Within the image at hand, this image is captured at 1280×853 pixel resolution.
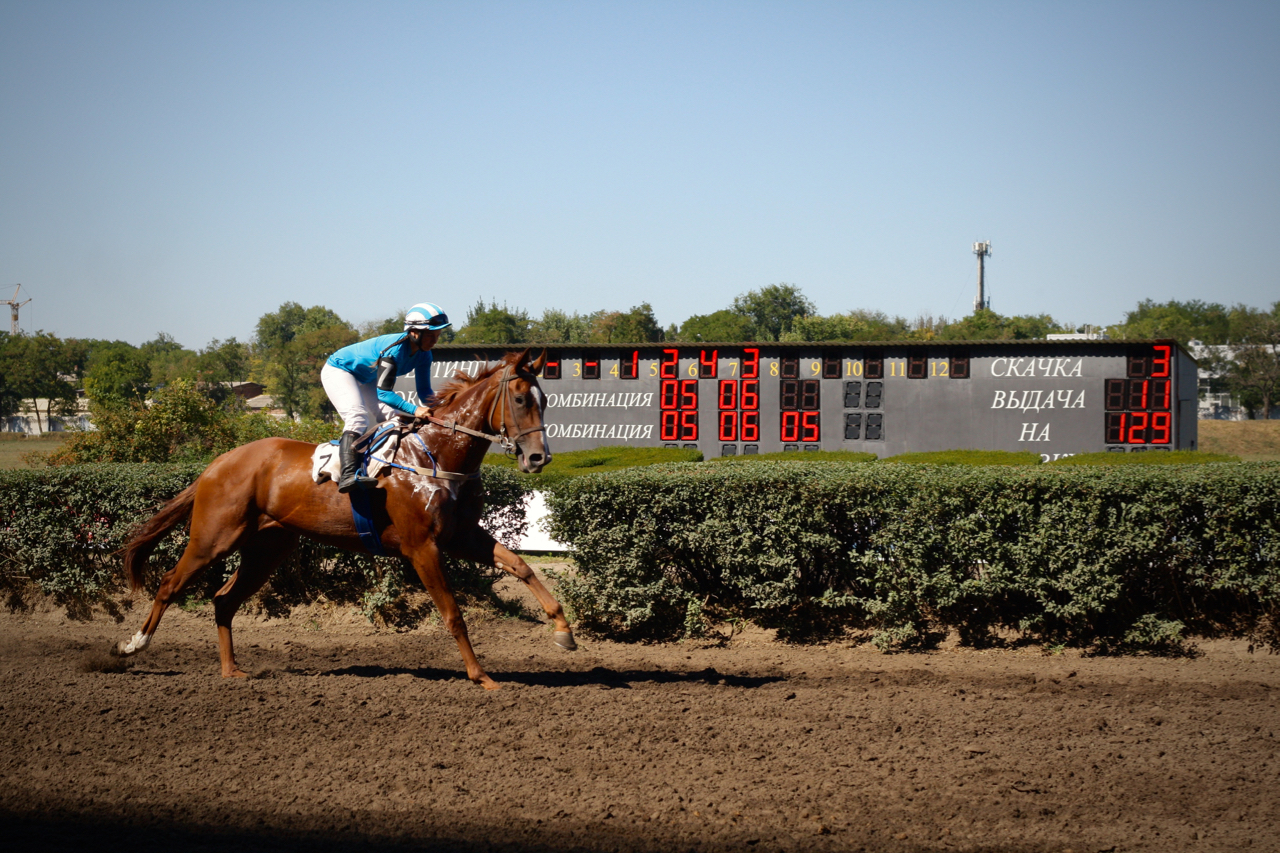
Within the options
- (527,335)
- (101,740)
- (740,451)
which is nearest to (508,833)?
(101,740)

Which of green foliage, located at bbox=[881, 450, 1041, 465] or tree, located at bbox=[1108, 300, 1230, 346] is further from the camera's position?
tree, located at bbox=[1108, 300, 1230, 346]

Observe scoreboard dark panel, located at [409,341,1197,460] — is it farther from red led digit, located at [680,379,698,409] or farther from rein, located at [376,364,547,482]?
rein, located at [376,364,547,482]

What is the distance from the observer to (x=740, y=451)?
18.3m

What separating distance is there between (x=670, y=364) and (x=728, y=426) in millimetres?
1765

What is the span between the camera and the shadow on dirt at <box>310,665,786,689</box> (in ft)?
20.5

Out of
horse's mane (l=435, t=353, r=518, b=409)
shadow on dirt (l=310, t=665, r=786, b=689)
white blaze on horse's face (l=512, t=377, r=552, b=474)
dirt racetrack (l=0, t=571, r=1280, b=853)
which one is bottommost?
shadow on dirt (l=310, t=665, r=786, b=689)

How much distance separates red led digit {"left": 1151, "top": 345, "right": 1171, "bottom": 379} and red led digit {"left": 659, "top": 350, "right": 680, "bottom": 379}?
909 cm

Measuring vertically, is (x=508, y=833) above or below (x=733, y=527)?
below

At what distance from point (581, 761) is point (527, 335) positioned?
6548cm

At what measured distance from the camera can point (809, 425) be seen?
18.4 m

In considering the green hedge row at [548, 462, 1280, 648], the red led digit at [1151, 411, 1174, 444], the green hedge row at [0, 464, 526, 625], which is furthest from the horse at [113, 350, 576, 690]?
the red led digit at [1151, 411, 1174, 444]

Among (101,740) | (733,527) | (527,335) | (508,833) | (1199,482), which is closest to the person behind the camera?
(508,833)

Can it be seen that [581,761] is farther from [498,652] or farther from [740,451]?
[740,451]

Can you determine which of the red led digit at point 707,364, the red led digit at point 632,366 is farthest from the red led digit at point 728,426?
the red led digit at point 632,366
